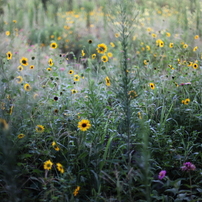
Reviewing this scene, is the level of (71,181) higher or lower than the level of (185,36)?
lower

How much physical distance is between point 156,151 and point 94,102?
0.62 m

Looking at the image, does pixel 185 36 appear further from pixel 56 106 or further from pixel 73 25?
pixel 73 25

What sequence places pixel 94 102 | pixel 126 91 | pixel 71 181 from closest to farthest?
pixel 71 181 → pixel 126 91 → pixel 94 102

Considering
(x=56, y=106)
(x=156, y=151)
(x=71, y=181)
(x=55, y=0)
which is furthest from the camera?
(x=55, y=0)

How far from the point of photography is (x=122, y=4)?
1.68 m

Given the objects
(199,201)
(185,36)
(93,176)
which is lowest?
(199,201)

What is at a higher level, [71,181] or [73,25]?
[73,25]

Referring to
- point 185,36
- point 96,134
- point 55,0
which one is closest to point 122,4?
point 96,134

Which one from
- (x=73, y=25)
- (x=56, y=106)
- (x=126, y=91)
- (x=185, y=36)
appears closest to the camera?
(x=126, y=91)

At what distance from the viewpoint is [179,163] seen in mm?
1853

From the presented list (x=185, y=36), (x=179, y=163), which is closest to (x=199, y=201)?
(x=179, y=163)

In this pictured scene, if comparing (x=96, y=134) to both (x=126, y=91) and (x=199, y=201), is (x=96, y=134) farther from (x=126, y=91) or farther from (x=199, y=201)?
(x=199, y=201)

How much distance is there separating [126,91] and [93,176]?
631mm

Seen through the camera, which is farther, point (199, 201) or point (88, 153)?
point (88, 153)
